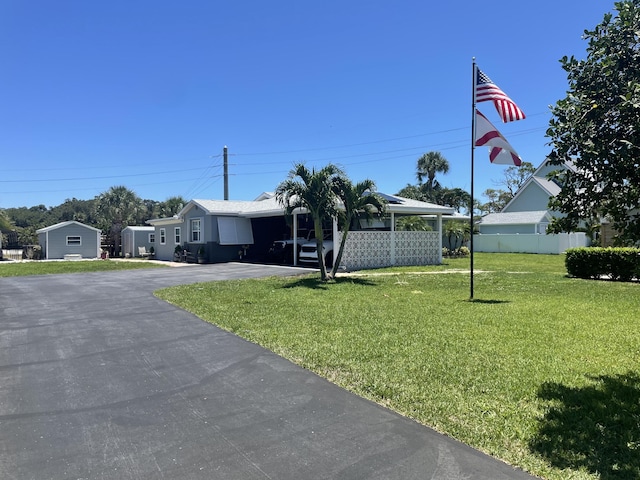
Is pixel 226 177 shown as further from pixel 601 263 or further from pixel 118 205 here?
pixel 601 263

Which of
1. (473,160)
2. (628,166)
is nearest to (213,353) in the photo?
(628,166)

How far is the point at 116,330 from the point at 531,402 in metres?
6.28

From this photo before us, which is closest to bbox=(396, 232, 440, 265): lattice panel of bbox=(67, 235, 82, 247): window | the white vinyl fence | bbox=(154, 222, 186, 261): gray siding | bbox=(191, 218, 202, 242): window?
bbox=(191, 218, 202, 242): window

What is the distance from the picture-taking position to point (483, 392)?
14.7ft

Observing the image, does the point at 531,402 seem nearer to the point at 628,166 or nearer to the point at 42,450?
the point at 628,166

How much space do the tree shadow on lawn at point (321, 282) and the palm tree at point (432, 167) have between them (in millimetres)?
31885

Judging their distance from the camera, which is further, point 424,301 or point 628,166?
point 424,301

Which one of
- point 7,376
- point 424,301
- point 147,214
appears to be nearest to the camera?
point 7,376

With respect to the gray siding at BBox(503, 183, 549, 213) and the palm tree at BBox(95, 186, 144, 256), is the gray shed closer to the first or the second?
the palm tree at BBox(95, 186, 144, 256)

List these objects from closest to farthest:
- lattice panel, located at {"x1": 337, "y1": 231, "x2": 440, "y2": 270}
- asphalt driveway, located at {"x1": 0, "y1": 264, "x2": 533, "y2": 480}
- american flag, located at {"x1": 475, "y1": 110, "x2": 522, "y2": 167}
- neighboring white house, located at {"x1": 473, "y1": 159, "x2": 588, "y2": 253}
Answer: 1. asphalt driveway, located at {"x1": 0, "y1": 264, "x2": 533, "y2": 480}
2. american flag, located at {"x1": 475, "y1": 110, "x2": 522, "y2": 167}
3. lattice panel, located at {"x1": 337, "y1": 231, "x2": 440, "y2": 270}
4. neighboring white house, located at {"x1": 473, "y1": 159, "x2": 588, "y2": 253}

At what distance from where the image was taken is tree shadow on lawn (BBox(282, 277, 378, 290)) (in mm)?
13039

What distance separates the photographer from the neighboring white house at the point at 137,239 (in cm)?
3441

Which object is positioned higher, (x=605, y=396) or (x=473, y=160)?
(x=473, y=160)

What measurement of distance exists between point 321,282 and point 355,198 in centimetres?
293
